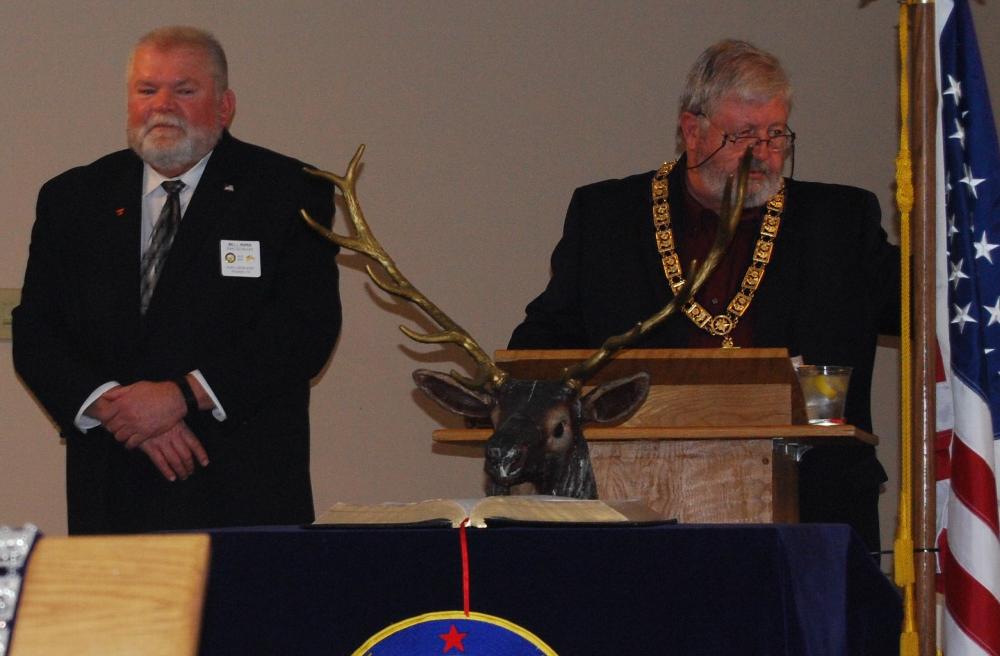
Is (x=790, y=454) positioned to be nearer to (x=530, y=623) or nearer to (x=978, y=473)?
(x=978, y=473)

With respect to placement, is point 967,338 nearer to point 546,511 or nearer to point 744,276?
point 744,276

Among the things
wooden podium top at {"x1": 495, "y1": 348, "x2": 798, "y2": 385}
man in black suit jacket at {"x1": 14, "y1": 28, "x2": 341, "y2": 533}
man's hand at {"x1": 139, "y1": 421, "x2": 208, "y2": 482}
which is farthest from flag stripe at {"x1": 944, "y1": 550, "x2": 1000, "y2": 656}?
man's hand at {"x1": 139, "y1": 421, "x2": 208, "y2": 482}

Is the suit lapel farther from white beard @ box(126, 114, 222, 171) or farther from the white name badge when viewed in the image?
the white name badge

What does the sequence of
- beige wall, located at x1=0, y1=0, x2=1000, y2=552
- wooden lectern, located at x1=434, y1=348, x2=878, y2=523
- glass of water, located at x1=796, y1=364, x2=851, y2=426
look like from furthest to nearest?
beige wall, located at x1=0, y1=0, x2=1000, y2=552
glass of water, located at x1=796, y1=364, x2=851, y2=426
wooden lectern, located at x1=434, y1=348, x2=878, y2=523

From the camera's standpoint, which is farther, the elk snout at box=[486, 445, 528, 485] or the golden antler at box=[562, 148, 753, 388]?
the golden antler at box=[562, 148, 753, 388]

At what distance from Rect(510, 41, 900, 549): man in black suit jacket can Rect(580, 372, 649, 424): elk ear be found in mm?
800

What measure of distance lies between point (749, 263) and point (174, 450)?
1400 millimetres

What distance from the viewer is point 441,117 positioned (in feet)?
16.0

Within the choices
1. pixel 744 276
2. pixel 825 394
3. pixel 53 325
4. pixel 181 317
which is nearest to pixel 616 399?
pixel 825 394

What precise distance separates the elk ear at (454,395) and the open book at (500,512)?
1.79 ft

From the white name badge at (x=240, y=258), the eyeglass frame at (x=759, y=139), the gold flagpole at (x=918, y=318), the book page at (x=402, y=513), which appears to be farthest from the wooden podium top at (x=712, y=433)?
the white name badge at (x=240, y=258)

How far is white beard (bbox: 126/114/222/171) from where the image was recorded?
12.3 feet

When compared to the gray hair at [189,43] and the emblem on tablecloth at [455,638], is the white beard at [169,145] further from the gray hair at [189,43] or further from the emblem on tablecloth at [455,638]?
the emblem on tablecloth at [455,638]

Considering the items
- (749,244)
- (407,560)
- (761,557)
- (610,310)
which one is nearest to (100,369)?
(610,310)
